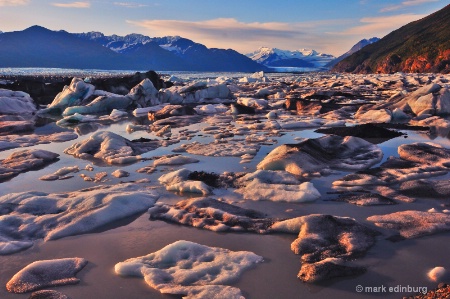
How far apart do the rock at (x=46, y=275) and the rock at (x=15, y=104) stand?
60.4 ft

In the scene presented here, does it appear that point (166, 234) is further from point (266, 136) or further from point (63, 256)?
point (266, 136)

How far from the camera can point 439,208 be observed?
4.56 meters

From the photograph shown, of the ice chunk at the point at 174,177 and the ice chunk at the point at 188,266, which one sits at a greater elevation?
the ice chunk at the point at 174,177

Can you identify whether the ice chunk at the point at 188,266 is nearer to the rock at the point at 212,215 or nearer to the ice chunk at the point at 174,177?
the rock at the point at 212,215

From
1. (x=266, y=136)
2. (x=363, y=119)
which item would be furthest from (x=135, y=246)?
(x=363, y=119)

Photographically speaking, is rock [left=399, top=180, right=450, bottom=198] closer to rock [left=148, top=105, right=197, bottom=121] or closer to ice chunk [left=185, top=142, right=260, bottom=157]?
ice chunk [left=185, top=142, right=260, bottom=157]

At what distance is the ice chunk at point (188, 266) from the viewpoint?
3.06 meters

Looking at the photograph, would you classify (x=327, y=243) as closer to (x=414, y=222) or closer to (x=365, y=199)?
(x=414, y=222)

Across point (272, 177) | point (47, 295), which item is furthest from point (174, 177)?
point (47, 295)

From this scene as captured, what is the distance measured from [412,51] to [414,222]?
111381 mm

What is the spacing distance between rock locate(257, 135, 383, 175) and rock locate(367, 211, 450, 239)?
2.14 meters

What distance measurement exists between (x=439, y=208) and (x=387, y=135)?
18.2 feet

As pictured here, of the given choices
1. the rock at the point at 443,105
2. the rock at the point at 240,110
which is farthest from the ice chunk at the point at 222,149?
the rock at the point at 443,105

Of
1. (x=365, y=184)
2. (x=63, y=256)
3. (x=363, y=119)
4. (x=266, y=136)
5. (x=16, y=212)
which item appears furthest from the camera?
(x=363, y=119)
